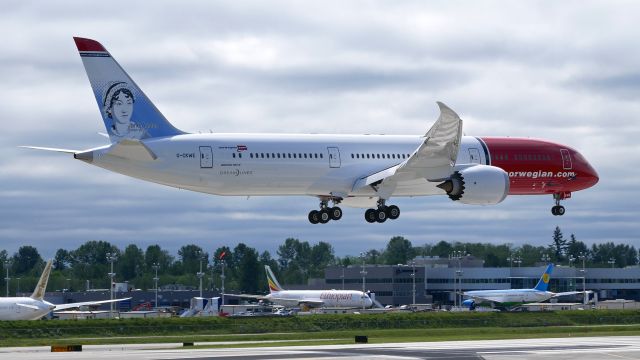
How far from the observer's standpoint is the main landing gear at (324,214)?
62906 millimetres

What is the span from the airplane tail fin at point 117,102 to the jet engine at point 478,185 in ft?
46.3

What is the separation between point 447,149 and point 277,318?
2908 cm

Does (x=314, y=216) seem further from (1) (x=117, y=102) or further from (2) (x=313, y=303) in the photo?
(2) (x=313, y=303)

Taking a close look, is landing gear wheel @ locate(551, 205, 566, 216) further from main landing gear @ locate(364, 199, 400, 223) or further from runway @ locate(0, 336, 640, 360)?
runway @ locate(0, 336, 640, 360)

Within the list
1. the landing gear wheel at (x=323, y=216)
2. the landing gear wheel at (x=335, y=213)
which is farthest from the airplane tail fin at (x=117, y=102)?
the landing gear wheel at (x=335, y=213)

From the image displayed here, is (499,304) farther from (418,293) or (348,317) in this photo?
(348,317)

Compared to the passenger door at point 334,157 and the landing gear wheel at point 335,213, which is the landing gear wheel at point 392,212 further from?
the passenger door at point 334,157

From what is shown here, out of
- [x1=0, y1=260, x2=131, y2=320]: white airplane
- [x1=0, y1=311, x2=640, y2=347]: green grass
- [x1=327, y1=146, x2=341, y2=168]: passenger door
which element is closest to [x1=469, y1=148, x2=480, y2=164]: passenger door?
[x1=327, y1=146, x2=341, y2=168]: passenger door

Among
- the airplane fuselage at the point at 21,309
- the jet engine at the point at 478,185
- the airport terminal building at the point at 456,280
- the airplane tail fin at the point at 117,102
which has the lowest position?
the airplane fuselage at the point at 21,309

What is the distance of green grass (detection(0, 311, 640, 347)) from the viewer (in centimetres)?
6988

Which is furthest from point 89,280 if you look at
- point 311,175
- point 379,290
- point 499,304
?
point 311,175

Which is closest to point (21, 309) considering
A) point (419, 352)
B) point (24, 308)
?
point (24, 308)

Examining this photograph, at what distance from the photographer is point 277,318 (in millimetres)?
84500

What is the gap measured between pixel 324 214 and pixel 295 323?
21353 mm
